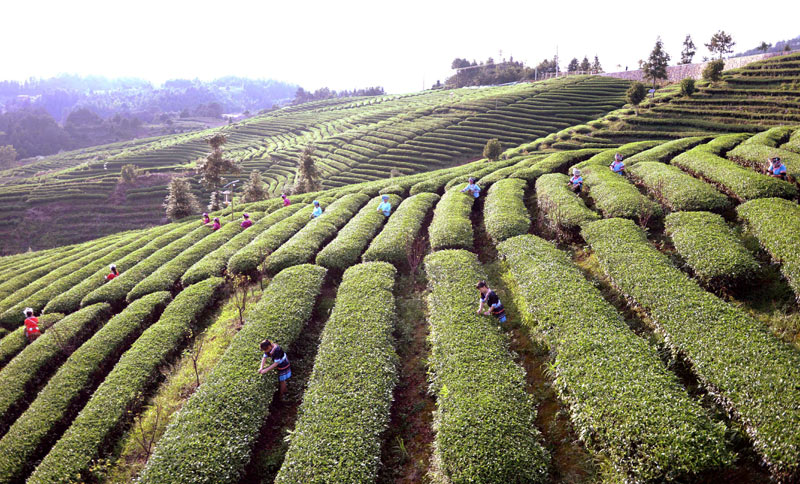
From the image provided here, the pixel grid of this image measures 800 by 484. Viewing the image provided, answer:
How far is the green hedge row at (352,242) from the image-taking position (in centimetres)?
1866

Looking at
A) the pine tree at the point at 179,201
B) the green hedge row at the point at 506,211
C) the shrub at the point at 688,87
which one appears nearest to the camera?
the green hedge row at the point at 506,211

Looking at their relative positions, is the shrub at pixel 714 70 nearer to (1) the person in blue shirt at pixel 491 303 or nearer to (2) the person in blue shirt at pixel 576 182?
(2) the person in blue shirt at pixel 576 182

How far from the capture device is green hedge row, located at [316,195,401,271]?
18.7 meters

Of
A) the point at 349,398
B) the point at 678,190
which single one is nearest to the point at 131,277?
the point at 349,398

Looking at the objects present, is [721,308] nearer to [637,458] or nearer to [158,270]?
[637,458]

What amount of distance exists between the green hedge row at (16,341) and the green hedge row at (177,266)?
4.16m

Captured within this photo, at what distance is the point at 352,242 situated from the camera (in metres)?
20.1

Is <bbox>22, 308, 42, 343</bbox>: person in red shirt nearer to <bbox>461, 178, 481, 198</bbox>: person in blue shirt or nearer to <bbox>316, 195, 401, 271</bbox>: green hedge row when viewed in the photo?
<bbox>316, 195, 401, 271</bbox>: green hedge row

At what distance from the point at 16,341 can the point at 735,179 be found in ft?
118

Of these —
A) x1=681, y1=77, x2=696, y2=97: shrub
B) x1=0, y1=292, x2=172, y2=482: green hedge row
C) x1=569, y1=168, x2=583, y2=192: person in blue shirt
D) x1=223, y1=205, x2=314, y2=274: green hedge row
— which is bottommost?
x1=0, y1=292, x2=172, y2=482: green hedge row

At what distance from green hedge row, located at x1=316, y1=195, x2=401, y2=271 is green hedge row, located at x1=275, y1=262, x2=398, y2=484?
11.6 ft

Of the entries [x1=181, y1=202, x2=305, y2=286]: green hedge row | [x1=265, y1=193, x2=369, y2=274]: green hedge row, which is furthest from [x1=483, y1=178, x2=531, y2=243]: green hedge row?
[x1=181, y1=202, x2=305, y2=286]: green hedge row

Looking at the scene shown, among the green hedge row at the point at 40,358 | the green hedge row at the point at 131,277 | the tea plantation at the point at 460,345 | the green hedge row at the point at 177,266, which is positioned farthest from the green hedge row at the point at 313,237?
the green hedge row at the point at 40,358

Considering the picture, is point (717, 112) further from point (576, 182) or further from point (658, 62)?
point (576, 182)
